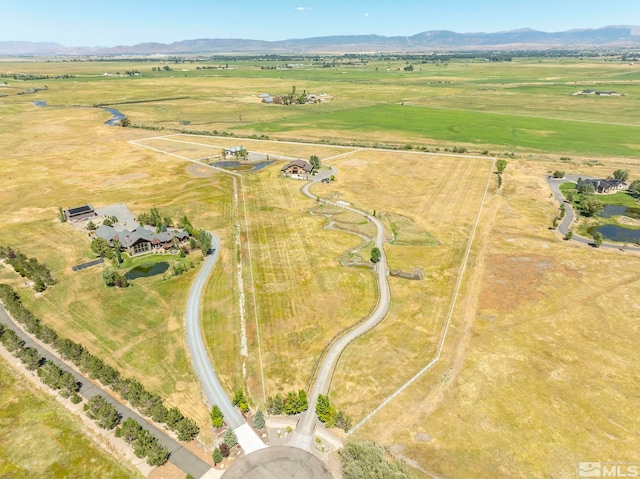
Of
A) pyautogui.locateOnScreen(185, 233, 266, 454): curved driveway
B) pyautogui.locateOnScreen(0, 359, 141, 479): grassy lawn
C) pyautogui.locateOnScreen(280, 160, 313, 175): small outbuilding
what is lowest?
pyautogui.locateOnScreen(0, 359, 141, 479): grassy lawn

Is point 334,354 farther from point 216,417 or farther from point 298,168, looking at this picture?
→ point 298,168

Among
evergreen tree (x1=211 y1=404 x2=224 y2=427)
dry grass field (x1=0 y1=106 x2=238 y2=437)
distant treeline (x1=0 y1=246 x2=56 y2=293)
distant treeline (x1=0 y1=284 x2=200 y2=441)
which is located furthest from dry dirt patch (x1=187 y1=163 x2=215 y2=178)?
evergreen tree (x1=211 y1=404 x2=224 y2=427)

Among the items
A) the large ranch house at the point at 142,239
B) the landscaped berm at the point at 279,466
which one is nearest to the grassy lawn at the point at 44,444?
the landscaped berm at the point at 279,466

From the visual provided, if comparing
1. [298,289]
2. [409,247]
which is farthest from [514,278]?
[298,289]

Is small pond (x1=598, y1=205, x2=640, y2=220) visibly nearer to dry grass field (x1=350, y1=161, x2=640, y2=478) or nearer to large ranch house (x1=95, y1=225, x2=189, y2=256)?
dry grass field (x1=350, y1=161, x2=640, y2=478)

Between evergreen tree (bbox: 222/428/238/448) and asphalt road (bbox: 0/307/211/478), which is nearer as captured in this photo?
asphalt road (bbox: 0/307/211/478)

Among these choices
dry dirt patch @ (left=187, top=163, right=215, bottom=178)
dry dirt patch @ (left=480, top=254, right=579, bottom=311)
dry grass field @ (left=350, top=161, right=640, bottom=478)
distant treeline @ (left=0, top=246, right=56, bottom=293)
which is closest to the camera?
dry grass field @ (left=350, top=161, right=640, bottom=478)
